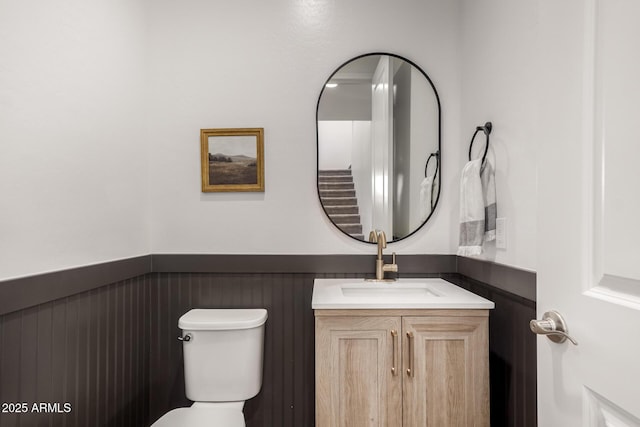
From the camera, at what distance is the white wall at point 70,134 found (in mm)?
1163

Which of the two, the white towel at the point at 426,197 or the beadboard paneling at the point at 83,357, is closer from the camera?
the beadboard paneling at the point at 83,357

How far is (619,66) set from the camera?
658mm

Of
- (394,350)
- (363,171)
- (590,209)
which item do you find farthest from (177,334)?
(590,209)

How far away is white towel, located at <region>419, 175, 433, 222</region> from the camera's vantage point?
6.57ft

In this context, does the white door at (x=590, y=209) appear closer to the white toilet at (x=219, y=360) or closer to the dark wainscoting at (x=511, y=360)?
the dark wainscoting at (x=511, y=360)

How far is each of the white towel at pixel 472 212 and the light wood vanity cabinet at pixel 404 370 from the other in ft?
0.97

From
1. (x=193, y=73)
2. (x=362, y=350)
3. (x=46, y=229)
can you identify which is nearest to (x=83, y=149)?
(x=46, y=229)

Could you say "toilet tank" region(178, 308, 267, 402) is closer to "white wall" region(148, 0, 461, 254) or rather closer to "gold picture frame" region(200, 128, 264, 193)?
"white wall" region(148, 0, 461, 254)

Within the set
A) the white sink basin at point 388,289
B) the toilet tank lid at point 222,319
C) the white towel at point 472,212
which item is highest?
the white towel at point 472,212

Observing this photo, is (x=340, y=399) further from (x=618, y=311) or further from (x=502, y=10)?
(x=502, y=10)

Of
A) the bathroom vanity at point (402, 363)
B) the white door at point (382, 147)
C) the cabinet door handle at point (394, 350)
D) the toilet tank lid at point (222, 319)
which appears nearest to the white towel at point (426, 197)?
the white door at point (382, 147)

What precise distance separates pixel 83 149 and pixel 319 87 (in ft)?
3.63

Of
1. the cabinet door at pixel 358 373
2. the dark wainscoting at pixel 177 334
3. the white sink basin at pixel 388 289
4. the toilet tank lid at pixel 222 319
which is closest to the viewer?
the dark wainscoting at pixel 177 334

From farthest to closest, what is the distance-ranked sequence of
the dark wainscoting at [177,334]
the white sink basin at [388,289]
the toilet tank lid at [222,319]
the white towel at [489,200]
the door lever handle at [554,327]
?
the white sink basin at [388,289] < the toilet tank lid at [222,319] < the white towel at [489,200] < the dark wainscoting at [177,334] < the door lever handle at [554,327]
